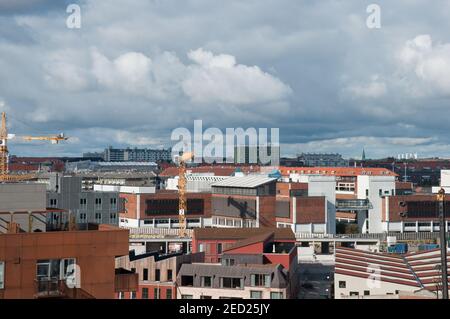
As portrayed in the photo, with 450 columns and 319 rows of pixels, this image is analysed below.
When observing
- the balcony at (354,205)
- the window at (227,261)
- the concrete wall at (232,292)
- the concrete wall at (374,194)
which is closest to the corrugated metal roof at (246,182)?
the balcony at (354,205)

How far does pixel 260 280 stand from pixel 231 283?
148cm

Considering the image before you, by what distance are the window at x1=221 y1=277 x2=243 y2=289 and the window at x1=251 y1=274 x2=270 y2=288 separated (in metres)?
0.67

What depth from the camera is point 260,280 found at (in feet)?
114

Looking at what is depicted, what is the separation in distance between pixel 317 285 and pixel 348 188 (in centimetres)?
4924

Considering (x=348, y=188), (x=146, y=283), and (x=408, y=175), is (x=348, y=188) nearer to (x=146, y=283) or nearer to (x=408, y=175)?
(x=146, y=283)

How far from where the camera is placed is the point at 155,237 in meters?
74.2

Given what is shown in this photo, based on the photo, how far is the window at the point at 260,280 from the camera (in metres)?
34.7

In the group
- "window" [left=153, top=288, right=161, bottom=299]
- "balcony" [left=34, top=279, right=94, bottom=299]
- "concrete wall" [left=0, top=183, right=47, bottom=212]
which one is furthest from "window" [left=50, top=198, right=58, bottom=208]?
"balcony" [left=34, top=279, right=94, bottom=299]

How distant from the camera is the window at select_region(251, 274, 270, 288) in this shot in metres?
34.7

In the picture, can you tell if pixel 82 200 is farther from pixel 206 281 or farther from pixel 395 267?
pixel 395 267

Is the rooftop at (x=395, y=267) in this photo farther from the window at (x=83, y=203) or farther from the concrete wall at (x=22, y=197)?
the window at (x=83, y=203)

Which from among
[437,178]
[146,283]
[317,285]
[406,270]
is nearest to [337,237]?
[317,285]

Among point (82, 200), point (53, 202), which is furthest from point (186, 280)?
point (82, 200)

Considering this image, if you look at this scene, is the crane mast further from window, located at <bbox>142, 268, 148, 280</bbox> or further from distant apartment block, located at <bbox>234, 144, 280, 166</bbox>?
distant apartment block, located at <bbox>234, 144, 280, 166</bbox>
